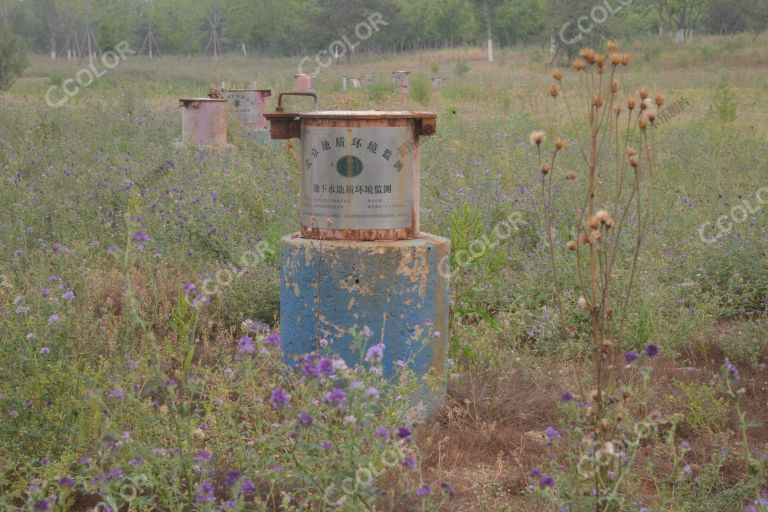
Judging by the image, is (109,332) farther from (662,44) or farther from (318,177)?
(662,44)

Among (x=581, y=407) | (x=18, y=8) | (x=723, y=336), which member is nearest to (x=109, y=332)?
(x=581, y=407)

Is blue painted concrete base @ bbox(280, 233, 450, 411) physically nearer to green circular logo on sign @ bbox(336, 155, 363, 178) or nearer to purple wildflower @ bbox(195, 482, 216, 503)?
green circular logo on sign @ bbox(336, 155, 363, 178)

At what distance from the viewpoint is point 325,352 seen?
3.48 meters

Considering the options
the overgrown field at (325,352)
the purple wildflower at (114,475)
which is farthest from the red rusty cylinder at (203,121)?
the purple wildflower at (114,475)

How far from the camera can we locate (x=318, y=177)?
355cm

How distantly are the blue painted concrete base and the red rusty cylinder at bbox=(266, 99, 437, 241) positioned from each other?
0.08 meters

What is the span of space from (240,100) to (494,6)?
5470cm

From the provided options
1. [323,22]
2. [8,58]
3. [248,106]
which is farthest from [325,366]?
[323,22]

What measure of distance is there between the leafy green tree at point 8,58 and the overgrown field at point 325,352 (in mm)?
12664

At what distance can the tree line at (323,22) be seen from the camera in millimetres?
52625

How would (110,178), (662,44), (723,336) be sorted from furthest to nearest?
1. (662,44)
2. (110,178)
3. (723,336)

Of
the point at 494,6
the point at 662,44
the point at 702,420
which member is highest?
the point at 494,6

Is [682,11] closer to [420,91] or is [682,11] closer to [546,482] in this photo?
[420,91]

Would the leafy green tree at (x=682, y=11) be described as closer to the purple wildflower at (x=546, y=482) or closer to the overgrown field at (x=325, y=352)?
the overgrown field at (x=325, y=352)
